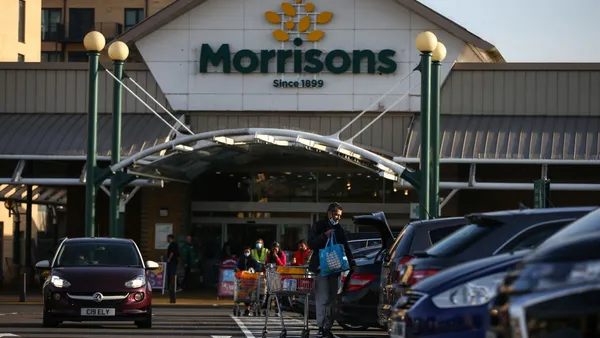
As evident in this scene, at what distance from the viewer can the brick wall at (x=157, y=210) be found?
39.2m

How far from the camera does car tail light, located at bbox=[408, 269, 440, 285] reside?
505 inches

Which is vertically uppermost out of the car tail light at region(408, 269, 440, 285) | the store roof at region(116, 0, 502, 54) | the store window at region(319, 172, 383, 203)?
the store roof at region(116, 0, 502, 54)

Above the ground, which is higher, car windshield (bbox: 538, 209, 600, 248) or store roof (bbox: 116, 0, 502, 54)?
store roof (bbox: 116, 0, 502, 54)

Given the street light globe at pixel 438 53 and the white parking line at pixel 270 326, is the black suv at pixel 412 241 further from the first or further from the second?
the street light globe at pixel 438 53

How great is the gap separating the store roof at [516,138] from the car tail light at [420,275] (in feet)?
72.5

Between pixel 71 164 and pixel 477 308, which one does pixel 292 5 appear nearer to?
pixel 71 164

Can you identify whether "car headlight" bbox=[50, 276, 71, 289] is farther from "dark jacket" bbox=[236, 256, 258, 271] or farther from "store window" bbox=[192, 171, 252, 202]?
"store window" bbox=[192, 171, 252, 202]

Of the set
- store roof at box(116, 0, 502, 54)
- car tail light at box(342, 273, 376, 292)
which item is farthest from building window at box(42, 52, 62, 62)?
car tail light at box(342, 273, 376, 292)

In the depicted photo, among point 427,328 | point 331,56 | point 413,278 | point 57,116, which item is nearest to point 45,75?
point 57,116

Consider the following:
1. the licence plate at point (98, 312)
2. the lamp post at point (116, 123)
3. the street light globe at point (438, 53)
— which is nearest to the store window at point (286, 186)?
the lamp post at point (116, 123)

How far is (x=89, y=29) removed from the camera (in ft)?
253

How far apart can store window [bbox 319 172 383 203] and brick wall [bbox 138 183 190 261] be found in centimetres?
472

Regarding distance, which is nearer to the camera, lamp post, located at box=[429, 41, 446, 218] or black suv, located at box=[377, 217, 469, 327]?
black suv, located at box=[377, 217, 469, 327]

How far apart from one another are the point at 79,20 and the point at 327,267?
203 ft
